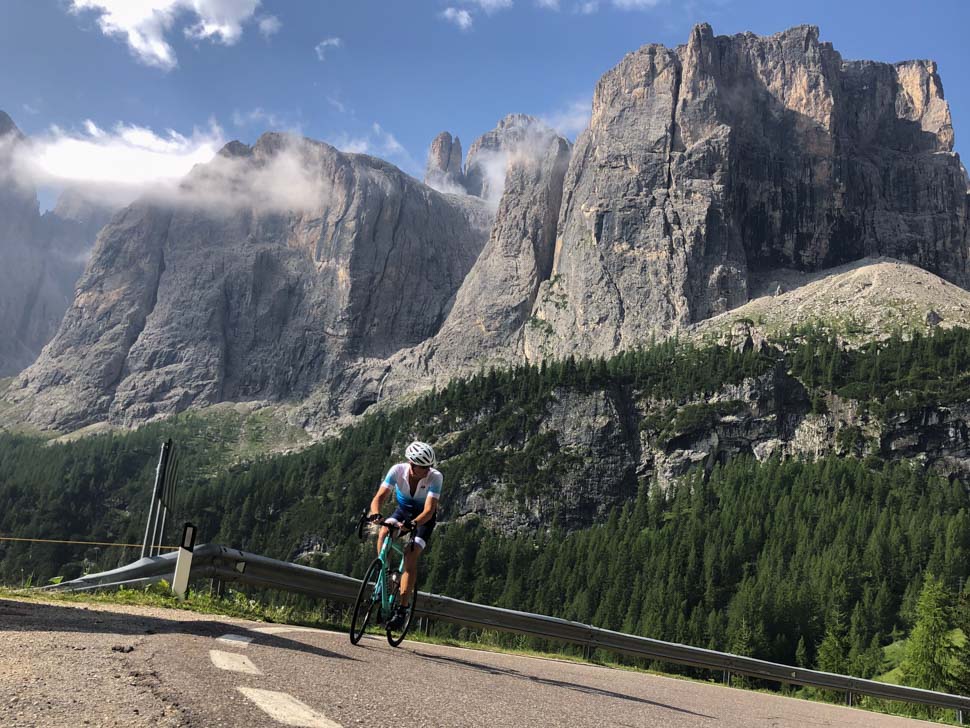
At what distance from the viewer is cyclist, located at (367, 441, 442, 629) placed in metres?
11.2

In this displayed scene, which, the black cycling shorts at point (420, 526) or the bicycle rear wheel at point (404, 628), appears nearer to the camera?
the black cycling shorts at point (420, 526)

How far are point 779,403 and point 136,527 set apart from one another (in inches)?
5558

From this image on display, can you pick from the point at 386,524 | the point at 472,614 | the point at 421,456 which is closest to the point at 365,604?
the point at 386,524

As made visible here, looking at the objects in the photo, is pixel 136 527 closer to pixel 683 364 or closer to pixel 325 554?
pixel 325 554

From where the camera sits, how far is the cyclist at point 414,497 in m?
11.2

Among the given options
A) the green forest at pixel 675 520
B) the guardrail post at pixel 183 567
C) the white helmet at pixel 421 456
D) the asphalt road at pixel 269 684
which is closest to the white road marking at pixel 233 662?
the asphalt road at pixel 269 684

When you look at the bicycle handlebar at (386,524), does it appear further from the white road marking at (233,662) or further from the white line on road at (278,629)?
the white road marking at (233,662)

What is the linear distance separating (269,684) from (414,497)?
488cm

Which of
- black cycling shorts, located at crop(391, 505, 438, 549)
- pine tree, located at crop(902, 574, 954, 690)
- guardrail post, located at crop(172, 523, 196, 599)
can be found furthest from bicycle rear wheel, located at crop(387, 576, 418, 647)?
pine tree, located at crop(902, 574, 954, 690)

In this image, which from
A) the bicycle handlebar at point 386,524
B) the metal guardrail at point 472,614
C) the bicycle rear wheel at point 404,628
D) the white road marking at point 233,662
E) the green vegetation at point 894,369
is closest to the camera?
the white road marking at point 233,662

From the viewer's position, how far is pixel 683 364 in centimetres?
18738

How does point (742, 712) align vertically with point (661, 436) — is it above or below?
below

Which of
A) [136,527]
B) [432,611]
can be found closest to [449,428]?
[136,527]

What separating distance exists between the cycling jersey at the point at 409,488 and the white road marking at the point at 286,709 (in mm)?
5108
